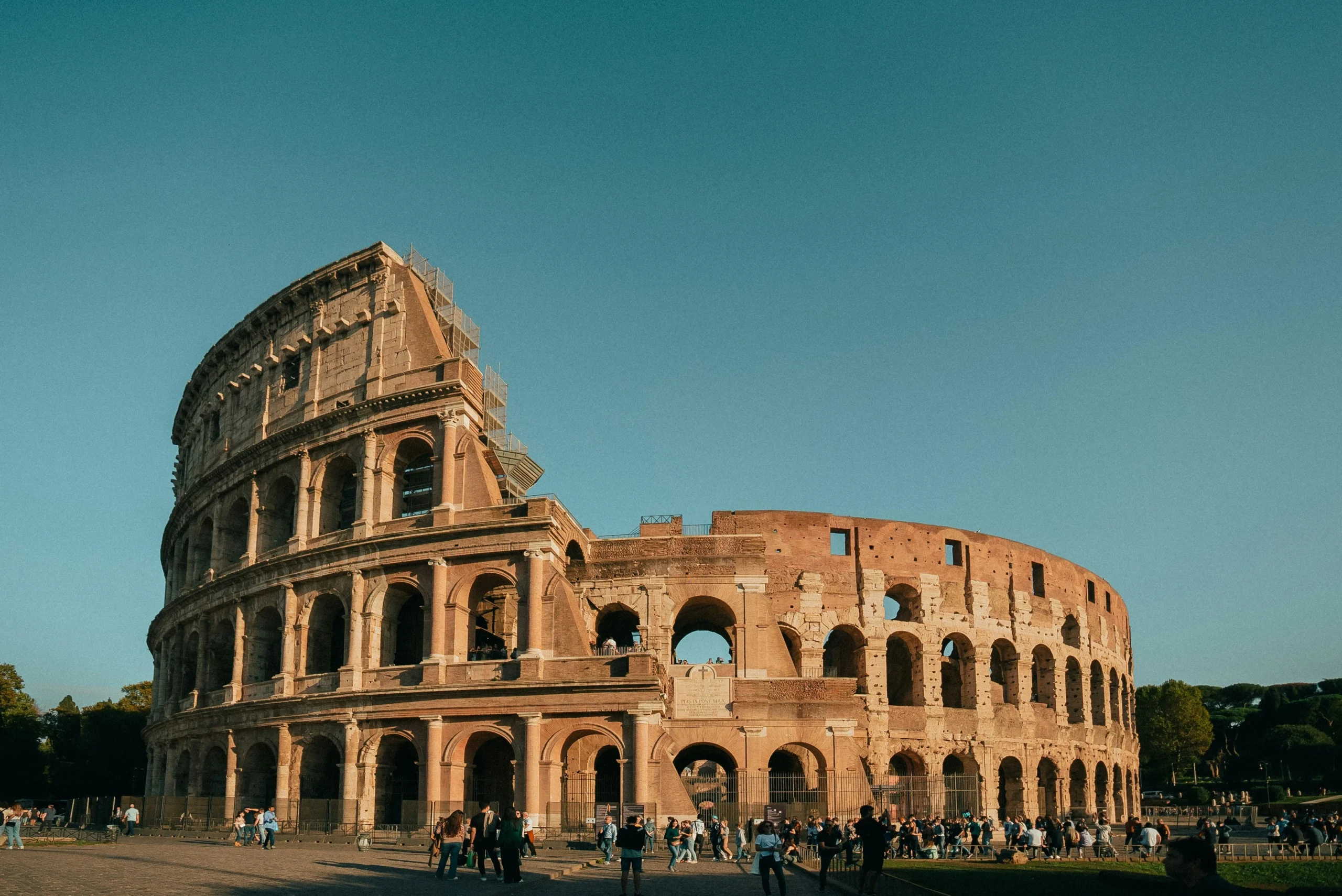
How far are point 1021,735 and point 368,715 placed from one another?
2281 centimetres

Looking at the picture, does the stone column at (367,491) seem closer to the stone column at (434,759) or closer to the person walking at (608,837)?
the stone column at (434,759)

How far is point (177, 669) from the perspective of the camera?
38.9 m

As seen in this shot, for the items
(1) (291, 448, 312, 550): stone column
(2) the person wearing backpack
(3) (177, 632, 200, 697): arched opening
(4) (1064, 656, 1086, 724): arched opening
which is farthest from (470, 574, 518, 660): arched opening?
(4) (1064, 656, 1086, 724): arched opening

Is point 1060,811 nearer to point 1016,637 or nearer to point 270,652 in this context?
point 1016,637

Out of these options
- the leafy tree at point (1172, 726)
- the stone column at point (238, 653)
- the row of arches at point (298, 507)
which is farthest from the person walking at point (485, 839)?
the leafy tree at point (1172, 726)

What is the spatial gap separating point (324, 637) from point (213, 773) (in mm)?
6516

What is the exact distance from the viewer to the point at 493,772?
31.6m

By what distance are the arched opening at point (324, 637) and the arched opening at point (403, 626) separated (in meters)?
1.50

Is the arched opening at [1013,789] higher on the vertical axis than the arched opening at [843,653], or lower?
lower

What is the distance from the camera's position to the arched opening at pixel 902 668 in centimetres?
3838

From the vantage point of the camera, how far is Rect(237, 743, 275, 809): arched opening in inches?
1296

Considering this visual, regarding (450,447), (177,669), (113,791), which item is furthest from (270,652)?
(113,791)

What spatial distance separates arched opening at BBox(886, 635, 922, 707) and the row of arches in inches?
672

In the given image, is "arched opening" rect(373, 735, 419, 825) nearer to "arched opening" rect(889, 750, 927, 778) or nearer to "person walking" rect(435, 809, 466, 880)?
"person walking" rect(435, 809, 466, 880)
